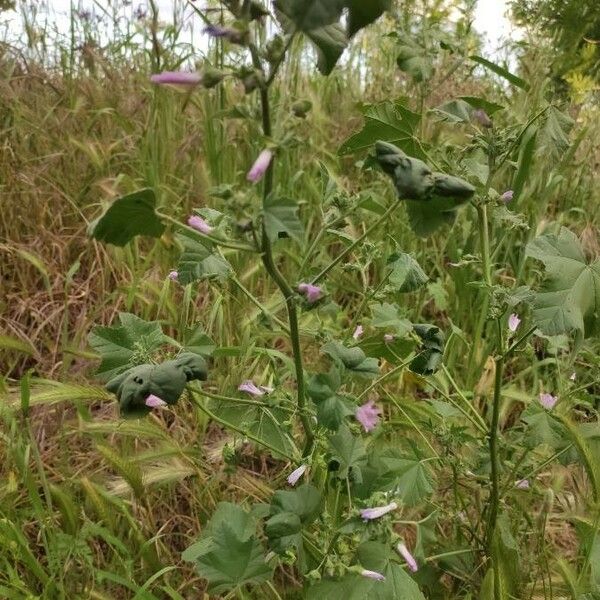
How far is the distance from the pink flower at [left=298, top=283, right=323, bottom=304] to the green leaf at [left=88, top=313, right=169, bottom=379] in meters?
0.24

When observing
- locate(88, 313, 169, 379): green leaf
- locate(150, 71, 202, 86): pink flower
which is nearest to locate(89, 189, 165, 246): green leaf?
locate(150, 71, 202, 86): pink flower

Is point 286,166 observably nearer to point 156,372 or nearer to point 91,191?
point 91,191

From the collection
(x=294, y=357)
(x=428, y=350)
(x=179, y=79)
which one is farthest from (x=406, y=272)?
(x=179, y=79)

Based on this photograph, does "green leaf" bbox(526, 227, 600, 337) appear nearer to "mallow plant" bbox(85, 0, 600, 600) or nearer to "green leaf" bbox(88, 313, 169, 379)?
"mallow plant" bbox(85, 0, 600, 600)

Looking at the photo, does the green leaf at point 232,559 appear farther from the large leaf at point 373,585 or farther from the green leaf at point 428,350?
the green leaf at point 428,350

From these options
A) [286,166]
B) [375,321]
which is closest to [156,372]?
[375,321]

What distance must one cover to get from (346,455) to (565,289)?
13.6 inches

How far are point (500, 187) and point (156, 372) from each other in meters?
1.88

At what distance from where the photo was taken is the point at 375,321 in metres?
1.10

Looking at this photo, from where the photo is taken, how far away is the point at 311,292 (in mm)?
783

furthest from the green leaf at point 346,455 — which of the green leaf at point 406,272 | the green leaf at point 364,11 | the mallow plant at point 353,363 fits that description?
the green leaf at point 364,11

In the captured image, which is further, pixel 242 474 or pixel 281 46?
pixel 242 474

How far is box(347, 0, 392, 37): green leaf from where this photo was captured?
20.7 inches

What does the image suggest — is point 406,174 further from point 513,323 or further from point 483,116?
point 513,323
